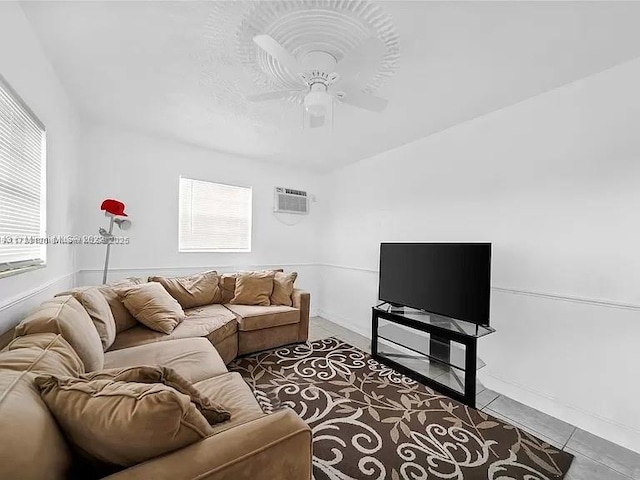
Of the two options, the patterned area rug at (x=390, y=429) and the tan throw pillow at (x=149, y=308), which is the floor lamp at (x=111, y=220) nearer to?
the tan throw pillow at (x=149, y=308)

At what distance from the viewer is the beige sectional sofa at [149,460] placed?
0.71m

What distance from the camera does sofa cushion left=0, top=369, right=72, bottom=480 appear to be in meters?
0.63

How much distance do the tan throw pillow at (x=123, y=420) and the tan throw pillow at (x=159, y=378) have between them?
0.13 meters

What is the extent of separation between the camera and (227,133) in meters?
3.27

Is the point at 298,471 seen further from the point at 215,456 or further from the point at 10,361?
the point at 10,361

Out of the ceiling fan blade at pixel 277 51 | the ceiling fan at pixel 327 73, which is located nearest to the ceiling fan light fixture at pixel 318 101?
the ceiling fan at pixel 327 73

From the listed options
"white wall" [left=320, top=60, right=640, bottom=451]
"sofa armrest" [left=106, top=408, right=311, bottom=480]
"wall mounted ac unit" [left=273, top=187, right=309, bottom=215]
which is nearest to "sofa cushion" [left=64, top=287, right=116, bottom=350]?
"sofa armrest" [left=106, top=408, right=311, bottom=480]

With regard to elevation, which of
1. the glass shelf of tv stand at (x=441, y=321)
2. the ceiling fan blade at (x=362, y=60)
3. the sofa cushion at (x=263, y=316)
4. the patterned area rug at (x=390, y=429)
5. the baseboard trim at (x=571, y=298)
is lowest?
the patterned area rug at (x=390, y=429)

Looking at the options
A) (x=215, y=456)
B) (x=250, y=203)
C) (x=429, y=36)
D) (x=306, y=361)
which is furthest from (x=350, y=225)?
(x=215, y=456)

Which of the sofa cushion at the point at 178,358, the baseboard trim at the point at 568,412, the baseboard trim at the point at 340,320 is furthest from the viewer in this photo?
the baseboard trim at the point at 340,320

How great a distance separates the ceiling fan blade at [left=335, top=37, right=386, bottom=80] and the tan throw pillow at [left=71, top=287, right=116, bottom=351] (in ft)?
7.36

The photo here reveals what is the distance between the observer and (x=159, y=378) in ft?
3.38

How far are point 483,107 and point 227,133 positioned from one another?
2591 mm

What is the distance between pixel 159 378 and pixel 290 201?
12.2ft
